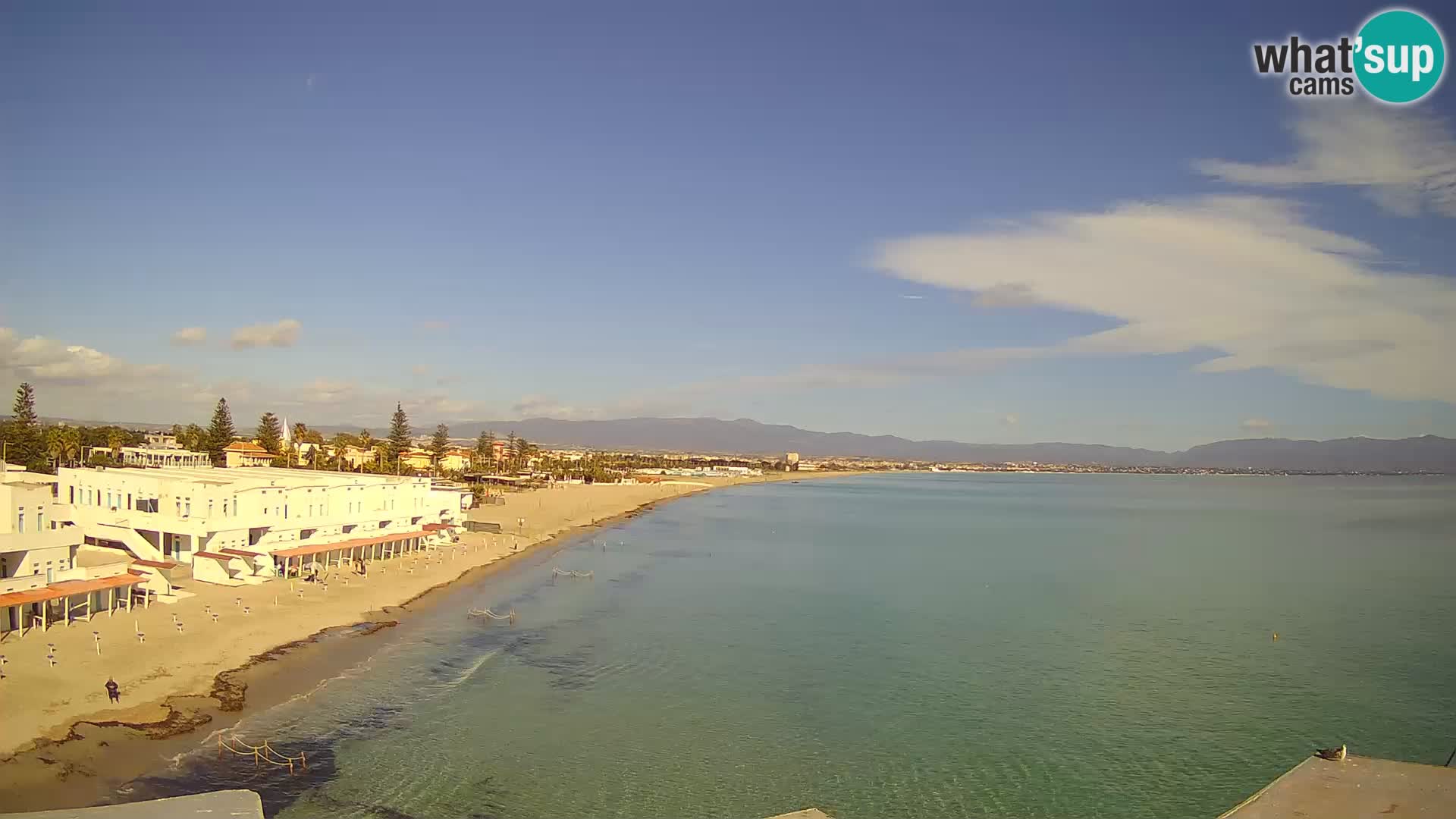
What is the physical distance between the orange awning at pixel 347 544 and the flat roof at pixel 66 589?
7414 mm

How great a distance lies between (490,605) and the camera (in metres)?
32.8

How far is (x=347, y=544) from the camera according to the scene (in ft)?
118

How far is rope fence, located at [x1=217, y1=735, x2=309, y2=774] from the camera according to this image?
16.0 metres

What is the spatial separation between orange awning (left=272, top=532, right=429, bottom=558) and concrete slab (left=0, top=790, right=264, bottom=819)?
65.8 feet

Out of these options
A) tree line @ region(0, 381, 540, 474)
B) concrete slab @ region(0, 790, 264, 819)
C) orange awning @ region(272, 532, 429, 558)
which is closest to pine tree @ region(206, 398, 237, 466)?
tree line @ region(0, 381, 540, 474)

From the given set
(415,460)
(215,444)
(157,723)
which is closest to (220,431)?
(215,444)

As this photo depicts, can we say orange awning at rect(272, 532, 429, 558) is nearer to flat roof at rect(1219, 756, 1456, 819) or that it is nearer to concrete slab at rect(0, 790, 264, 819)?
concrete slab at rect(0, 790, 264, 819)

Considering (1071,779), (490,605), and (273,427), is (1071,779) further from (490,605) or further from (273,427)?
(273,427)

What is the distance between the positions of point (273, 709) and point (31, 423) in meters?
48.7

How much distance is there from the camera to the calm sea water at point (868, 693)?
639 inches

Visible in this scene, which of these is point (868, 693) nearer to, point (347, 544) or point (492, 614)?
point (492, 614)

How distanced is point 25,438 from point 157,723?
46.1 m

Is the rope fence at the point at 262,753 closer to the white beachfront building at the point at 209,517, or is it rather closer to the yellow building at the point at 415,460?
the white beachfront building at the point at 209,517

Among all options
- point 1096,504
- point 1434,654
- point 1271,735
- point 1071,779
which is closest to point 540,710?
point 1071,779
